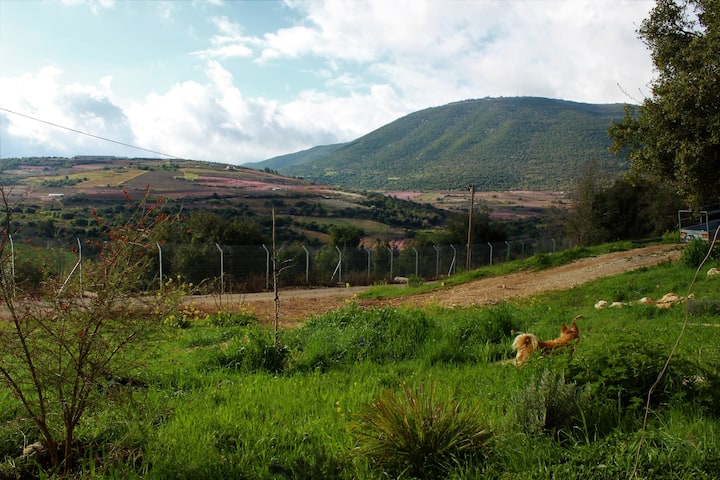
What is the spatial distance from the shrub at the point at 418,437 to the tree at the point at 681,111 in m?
11.4

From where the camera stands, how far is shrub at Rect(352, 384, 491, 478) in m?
3.78

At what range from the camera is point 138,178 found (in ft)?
153

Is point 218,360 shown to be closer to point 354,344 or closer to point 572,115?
point 354,344

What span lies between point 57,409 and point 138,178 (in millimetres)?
46227

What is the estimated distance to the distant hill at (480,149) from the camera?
261ft

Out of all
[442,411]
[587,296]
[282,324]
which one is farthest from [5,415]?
[587,296]

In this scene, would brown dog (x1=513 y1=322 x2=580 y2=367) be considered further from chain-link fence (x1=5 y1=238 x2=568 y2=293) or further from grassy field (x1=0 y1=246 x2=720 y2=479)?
chain-link fence (x1=5 y1=238 x2=568 y2=293)

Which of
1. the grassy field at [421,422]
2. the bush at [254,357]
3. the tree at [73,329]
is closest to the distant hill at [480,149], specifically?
the bush at [254,357]

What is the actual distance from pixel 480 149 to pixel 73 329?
92.0m

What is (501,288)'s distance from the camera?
57.8ft

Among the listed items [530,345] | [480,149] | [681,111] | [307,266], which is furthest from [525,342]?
[480,149]

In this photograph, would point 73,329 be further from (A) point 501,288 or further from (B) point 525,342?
(A) point 501,288

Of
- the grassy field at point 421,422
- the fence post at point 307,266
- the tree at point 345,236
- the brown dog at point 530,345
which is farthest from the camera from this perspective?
the tree at point 345,236

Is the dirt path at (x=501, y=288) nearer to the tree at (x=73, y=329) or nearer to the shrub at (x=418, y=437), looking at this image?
the tree at (x=73, y=329)
